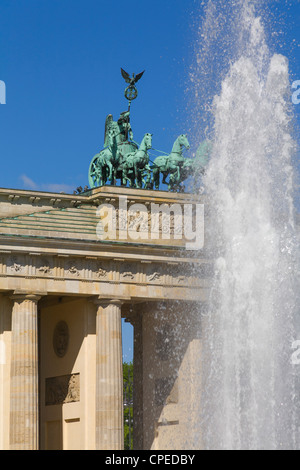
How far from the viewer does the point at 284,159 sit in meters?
38.4

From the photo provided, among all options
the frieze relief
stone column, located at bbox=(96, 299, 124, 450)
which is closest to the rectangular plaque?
stone column, located at bbox=(96, 299, 124, 450)

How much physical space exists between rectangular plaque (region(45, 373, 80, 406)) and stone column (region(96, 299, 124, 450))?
202 centimetres

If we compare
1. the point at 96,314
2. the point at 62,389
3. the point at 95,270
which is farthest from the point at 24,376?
the point at 95,270

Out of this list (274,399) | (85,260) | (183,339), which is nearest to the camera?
(274,399)

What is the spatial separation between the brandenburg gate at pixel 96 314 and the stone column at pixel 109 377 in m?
0.04

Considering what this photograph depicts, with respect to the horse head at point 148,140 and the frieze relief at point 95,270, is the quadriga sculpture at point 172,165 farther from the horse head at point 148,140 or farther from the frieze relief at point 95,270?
the frieze relief at point 95,270

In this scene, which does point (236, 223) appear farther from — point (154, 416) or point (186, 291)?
point (154, 416)

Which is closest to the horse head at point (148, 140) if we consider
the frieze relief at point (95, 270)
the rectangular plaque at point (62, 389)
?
the frieze relief at point (95, 270)

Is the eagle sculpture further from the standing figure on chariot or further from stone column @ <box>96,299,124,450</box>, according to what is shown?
stone column @ <box>96,299,124,450</box>

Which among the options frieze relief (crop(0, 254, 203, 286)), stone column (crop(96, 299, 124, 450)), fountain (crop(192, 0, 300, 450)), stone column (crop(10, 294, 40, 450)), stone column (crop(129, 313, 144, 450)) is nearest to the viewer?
fountain (crop(192, 0, 300, 450))

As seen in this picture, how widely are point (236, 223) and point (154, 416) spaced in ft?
53.3

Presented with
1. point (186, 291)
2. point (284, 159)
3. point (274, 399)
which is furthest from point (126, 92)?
point (274, 399)

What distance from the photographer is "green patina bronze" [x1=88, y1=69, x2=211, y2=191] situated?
53500 millimetres

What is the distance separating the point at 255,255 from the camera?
37688 millimetres
